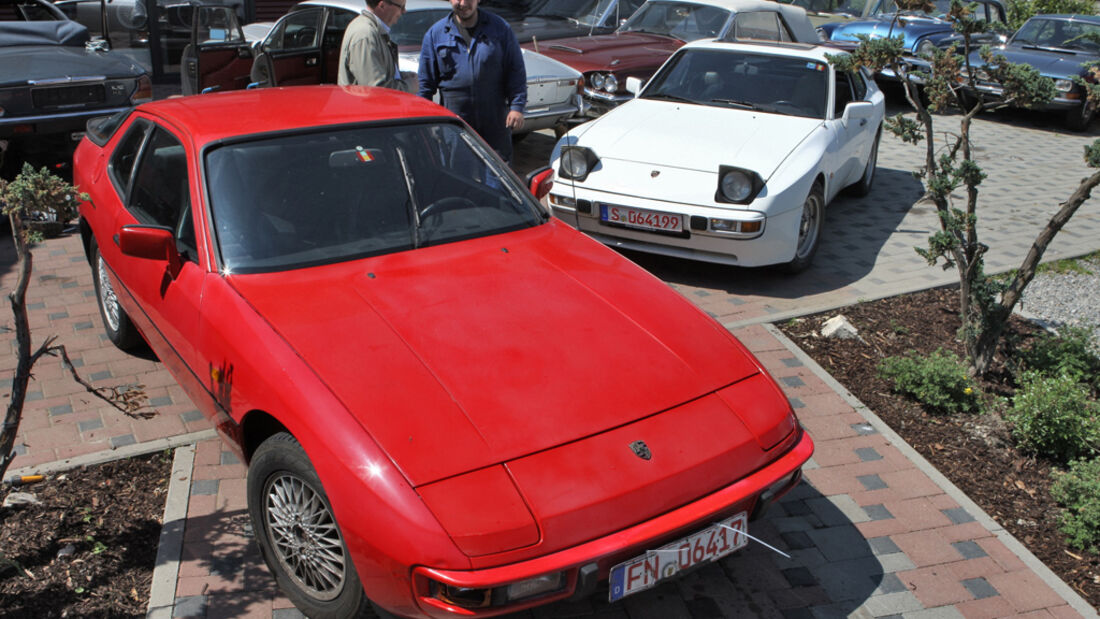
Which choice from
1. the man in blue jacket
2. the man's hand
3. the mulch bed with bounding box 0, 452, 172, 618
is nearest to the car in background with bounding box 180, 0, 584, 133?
the man in blue jacket

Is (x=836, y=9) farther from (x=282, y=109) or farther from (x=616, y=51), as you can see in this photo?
(x=282, y=109)

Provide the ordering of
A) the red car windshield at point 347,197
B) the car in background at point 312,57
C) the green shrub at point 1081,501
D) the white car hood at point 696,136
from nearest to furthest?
the red car windshield at point 347,197 < the green shrub at point 1081,501 < the white car hood at point 696,136 < the car in background at point 312,57

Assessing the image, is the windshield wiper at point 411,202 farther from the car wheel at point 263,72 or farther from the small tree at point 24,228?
the car wheel at point 263,72

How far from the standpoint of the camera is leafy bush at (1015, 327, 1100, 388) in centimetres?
470

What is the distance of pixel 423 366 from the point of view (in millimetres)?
2820

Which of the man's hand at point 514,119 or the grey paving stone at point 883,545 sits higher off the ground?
the man's hand at point 514,119

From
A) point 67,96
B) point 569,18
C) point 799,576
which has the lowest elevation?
point 799,576

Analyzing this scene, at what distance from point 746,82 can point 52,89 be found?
541 cm

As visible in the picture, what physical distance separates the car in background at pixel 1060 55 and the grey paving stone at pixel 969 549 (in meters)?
9.46

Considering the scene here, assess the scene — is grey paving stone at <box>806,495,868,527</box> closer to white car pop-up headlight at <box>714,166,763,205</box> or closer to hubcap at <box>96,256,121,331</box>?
white car pop-up headlight at <box>714,166,763,205</box>

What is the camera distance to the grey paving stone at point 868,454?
410 cm

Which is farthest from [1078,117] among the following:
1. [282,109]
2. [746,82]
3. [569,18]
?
[282,109]

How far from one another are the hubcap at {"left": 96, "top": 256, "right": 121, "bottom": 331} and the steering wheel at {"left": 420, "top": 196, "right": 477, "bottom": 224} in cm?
200

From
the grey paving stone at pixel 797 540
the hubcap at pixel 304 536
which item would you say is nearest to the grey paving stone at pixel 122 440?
the hubcap at pixel 304 536
